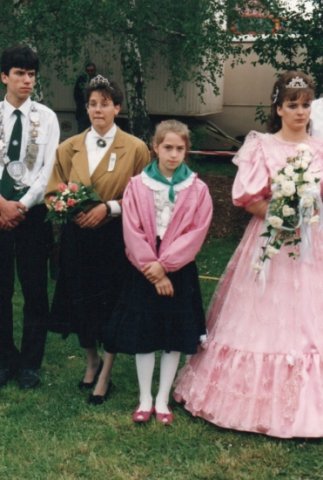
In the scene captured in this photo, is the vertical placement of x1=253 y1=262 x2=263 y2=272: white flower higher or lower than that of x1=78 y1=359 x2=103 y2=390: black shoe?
higher

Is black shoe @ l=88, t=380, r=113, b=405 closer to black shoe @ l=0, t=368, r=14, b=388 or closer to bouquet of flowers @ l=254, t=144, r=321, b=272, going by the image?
black shoe @ l=0, t=368, r=14, b=388

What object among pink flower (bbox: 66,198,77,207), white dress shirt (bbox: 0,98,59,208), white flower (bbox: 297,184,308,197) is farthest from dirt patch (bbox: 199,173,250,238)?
white flower (bbox: 297,184,308,197)

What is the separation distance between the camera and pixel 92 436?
4.38 m

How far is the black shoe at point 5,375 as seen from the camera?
17.1ft

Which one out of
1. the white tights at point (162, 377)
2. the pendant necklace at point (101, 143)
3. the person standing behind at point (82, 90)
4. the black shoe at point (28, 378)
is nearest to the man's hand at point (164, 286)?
the white tights at point (162, 377)

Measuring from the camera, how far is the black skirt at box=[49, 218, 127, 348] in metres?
4.79

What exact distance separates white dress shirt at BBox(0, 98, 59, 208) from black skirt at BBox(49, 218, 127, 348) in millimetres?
345

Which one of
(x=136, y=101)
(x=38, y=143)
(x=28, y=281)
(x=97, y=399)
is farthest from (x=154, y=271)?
(x=136, y=101)

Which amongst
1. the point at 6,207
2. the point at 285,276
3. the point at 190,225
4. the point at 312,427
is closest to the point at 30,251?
the point at 6,207

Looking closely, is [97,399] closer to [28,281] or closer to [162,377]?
[162,377]

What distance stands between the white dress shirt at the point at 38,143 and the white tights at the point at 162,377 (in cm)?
129

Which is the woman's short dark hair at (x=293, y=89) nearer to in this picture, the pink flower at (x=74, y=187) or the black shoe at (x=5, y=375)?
the pink flower at (x=74, y=187)

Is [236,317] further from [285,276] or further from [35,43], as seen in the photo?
[35,43]

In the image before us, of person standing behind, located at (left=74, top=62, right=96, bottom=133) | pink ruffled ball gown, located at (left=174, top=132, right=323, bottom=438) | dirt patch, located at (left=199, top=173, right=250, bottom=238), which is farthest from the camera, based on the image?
person standing behind, located at (left=74, top=62, right=96, bottom=133)
